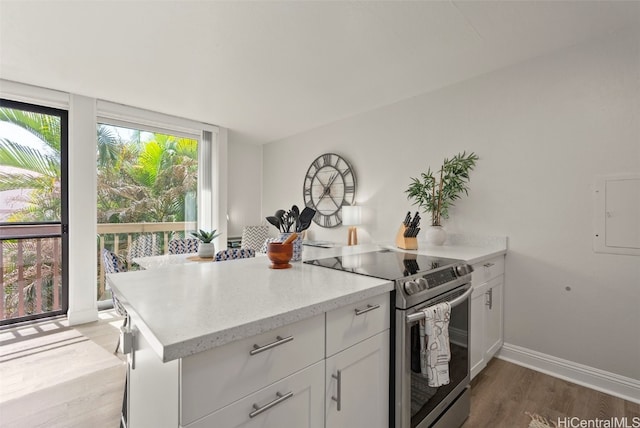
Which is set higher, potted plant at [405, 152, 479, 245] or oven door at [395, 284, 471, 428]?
potted plant at [405, 152, 479, 245]

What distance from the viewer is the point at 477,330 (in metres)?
1.93

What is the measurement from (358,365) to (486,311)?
55.0 inches

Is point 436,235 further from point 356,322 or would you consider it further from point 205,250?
point 205,250

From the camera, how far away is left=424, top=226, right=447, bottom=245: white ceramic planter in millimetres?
2559

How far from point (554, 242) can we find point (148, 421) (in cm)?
265

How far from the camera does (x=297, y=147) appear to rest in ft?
14.5

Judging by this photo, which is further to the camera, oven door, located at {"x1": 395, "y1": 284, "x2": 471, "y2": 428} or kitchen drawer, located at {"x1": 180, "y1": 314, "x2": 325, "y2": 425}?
oven door, located at {"x1": 395, "y1": 284, "x2": 471, "y2": 428}

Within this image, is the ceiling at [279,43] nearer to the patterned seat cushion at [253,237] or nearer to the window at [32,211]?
the window at [32,211]

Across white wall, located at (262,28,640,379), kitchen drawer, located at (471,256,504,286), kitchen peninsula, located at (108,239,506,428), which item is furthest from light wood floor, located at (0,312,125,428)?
white wall, located at (262,28,640,379)

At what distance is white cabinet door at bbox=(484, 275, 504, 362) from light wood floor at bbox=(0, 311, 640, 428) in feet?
0.59

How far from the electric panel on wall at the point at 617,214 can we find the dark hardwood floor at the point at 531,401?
94 centimetres

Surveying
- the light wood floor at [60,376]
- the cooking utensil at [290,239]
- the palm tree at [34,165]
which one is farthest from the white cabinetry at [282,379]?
the palm tree at [34,165]

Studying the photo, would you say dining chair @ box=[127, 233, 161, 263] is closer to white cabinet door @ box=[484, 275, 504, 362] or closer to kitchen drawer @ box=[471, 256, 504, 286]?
kitchen drawer @ box=[471, 256, 504, 286]

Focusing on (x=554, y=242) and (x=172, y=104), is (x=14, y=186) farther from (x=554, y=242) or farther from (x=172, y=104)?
(x=554, y=242)
